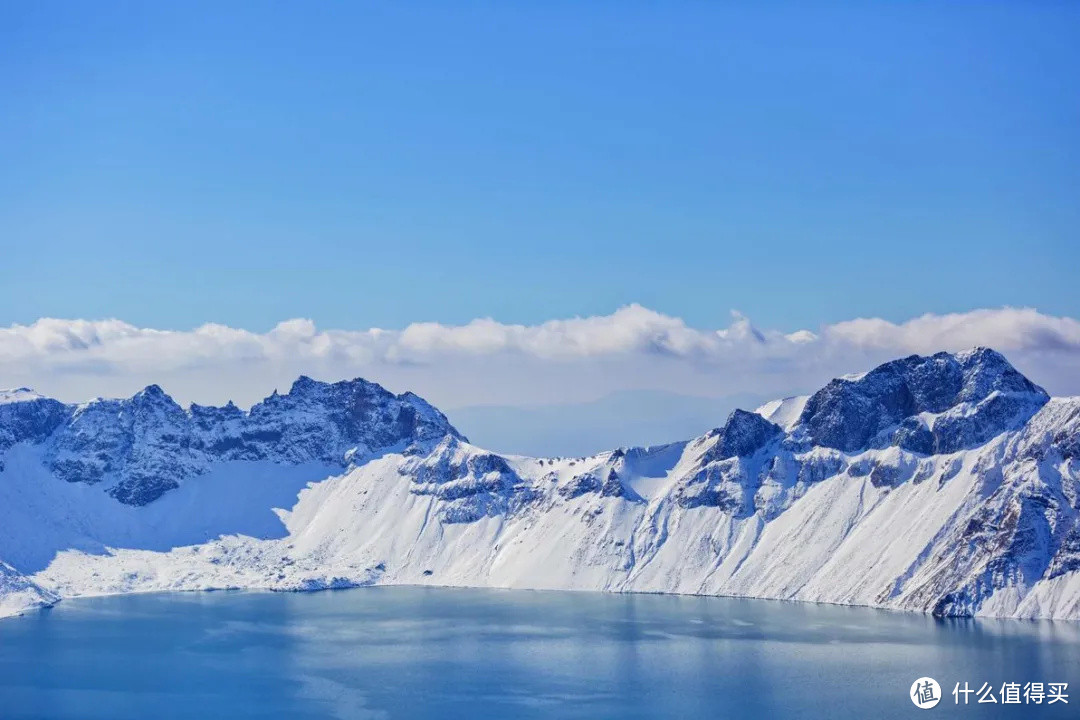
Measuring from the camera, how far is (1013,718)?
655 feet

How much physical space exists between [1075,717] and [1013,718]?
8.02 metres

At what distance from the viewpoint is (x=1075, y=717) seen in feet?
650
